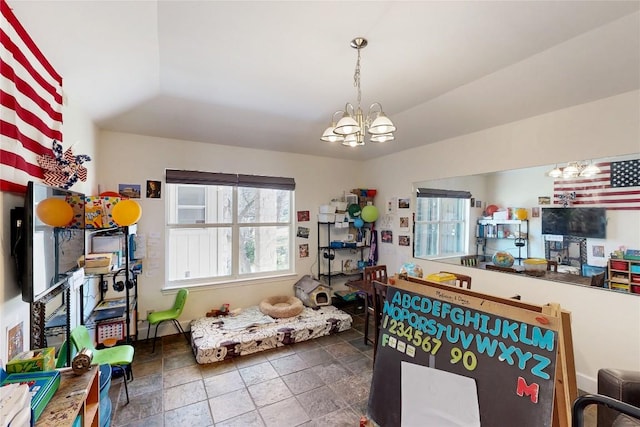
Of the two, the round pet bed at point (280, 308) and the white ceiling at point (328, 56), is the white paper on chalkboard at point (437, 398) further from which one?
the round pet bed at point (280, 308)

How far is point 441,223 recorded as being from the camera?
414 centimetres

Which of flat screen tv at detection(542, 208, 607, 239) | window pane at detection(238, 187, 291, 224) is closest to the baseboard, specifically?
flat screen tv at detection(542, 208, 607, 239)

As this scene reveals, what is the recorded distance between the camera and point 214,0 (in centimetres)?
157

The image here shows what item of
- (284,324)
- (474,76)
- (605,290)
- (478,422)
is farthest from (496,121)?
(284,324)

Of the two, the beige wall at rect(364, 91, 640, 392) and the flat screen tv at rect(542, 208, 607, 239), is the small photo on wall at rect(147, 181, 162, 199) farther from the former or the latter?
the flat screen tv at rect(542, 208, 607, 239)

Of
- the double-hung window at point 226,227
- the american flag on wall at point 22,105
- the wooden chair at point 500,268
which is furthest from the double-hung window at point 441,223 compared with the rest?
the american flag on wall at point 22,105

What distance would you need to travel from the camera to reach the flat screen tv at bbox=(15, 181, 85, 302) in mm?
1382

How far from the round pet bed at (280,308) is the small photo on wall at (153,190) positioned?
6.64ft

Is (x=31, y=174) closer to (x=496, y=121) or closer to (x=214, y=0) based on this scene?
(x=214, y=0)

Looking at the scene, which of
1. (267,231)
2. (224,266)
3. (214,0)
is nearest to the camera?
(214,0)

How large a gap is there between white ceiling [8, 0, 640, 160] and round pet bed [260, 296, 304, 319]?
249 cm

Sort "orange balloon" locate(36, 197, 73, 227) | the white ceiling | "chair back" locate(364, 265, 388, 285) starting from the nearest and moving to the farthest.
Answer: "orange balloon" locate(36, 197, 73, 227) < the white ceiling < "chair back" locate(364, 265, 388, 285)

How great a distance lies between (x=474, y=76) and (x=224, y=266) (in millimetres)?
3794

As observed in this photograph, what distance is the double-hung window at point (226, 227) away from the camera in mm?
3865
